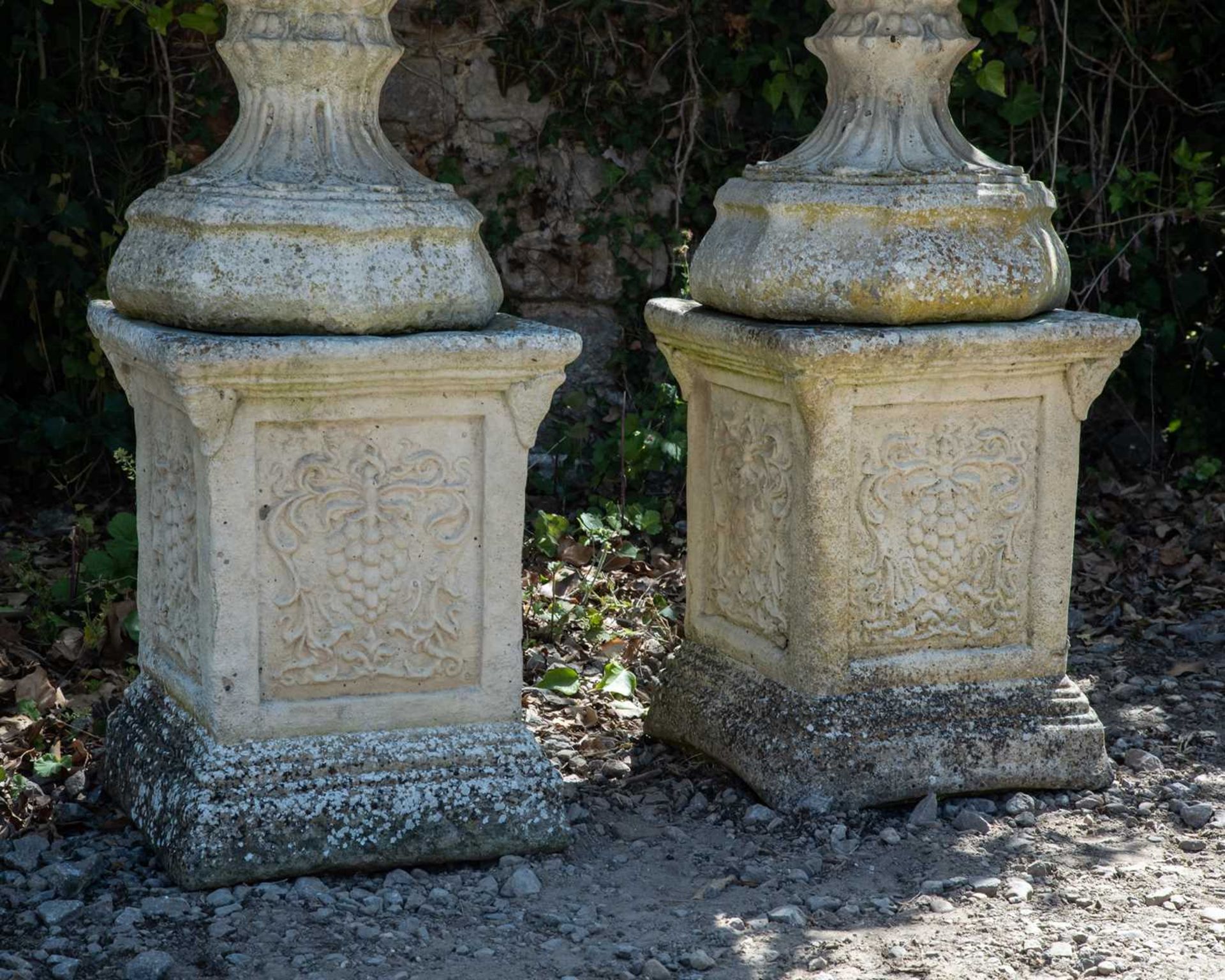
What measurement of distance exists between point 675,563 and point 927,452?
1.73 metres

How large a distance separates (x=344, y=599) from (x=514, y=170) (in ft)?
8.91

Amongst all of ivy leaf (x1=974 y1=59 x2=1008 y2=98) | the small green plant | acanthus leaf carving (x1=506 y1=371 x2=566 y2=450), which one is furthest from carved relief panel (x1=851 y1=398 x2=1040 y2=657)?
the small green plant

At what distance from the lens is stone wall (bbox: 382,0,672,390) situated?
5.47 meters

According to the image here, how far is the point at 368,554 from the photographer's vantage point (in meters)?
3.20

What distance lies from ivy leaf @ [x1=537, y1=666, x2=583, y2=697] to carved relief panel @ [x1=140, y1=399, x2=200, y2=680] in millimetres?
1070

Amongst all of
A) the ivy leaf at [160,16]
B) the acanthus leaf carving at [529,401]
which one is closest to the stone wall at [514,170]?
the ivy leaf at [160,16]

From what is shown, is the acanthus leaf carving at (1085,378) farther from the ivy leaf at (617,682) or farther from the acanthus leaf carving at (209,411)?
the acanthus leaf carving at (209,411)

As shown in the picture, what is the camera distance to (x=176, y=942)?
2910mm

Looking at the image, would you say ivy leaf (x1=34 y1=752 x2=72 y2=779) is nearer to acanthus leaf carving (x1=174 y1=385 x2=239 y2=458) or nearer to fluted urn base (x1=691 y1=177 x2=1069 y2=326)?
acanthus leaf carving (x1=174 y1=385 x2=239 y2=458)

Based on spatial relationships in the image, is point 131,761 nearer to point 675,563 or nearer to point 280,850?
point 280,850

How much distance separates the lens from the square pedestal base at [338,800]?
312 cm

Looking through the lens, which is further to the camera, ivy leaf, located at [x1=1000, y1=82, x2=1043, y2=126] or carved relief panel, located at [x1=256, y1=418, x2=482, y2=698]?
ivy leaf, located at [x1=1000, y1=82, x2=1043, y2=126]

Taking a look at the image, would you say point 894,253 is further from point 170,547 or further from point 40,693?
point 40,693

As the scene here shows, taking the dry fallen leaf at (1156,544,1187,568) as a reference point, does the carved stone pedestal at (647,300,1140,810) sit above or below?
above
